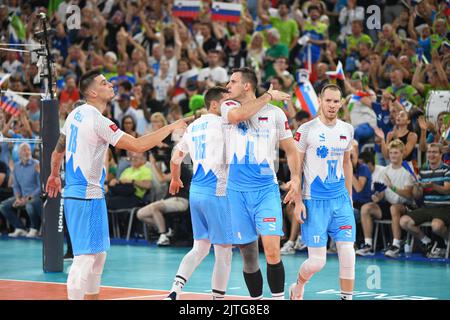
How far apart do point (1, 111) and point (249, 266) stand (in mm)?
7859

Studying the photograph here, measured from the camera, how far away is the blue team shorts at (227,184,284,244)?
31.6ft

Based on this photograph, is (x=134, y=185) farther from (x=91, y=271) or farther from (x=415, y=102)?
(x=91, y=271)

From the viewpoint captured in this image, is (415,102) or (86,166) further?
(415,102)

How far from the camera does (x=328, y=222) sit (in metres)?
10.1

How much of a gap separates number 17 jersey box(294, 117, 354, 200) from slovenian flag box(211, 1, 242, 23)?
35.8 feet

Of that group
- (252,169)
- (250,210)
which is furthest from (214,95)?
(250,210)

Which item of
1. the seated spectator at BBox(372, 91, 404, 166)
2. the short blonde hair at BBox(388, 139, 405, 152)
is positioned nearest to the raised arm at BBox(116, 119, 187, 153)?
the short blonde hair at BBox(388, 139, 405, 152)

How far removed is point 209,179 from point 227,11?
1124 centimetres

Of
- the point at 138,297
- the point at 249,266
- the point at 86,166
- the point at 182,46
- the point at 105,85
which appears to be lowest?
the point at 138,297

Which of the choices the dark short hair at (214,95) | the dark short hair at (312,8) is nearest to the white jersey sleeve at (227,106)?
the dark short hair at (214,95)

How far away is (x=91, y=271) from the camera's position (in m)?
9.27
